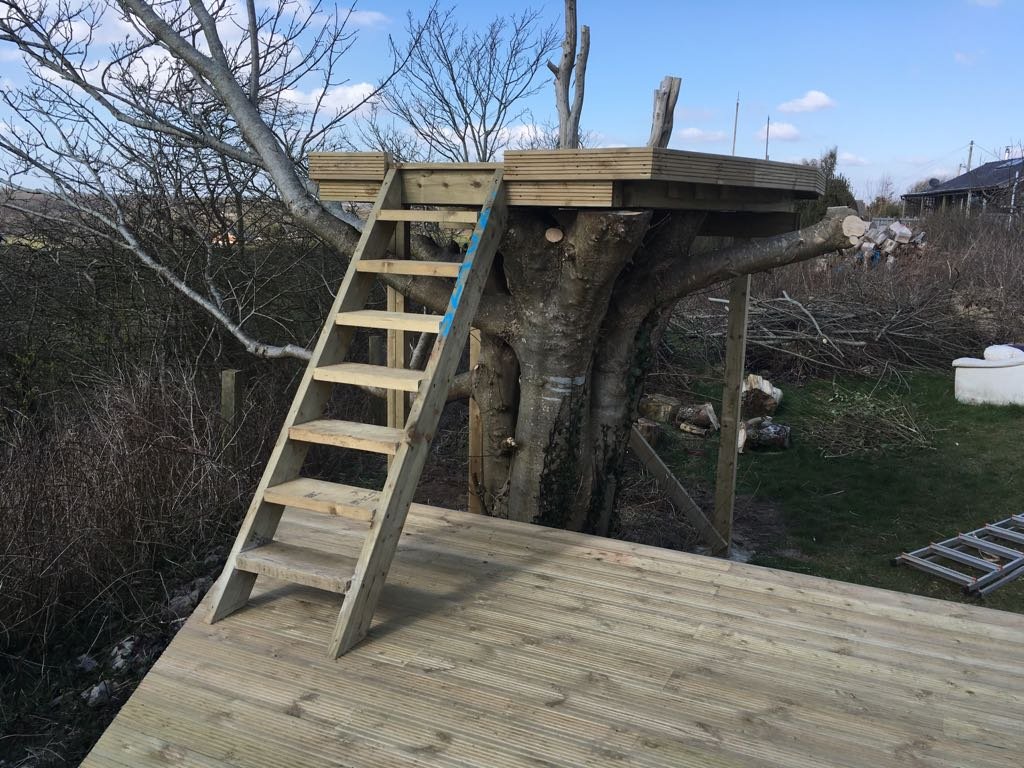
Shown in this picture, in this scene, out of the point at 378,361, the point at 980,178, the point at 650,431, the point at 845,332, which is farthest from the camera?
the point at 980,178

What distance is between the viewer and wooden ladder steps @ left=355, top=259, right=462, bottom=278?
10.7ft

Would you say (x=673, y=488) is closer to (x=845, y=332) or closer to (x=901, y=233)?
(x=845, y=332)

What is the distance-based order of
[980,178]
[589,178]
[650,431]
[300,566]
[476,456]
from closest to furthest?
[300,566], [589,178], [476,456], [650,431], [980,178]

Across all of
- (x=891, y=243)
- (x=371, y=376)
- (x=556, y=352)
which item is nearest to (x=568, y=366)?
(x=556, y=352)

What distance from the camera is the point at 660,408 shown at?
8969mm

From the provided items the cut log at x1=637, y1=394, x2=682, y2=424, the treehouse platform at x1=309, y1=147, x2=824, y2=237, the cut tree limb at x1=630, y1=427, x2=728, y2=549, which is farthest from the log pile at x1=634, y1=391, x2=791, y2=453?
the treehouse platform at x1=309, y1=147, x2=824, y2=237

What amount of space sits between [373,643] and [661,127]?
4333 mm

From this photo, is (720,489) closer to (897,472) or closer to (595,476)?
(595,476)

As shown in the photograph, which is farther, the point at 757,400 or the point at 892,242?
the point at 892,242

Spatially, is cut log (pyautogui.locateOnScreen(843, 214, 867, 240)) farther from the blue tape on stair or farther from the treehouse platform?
the blue tape on stair

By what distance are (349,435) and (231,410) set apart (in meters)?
2.95

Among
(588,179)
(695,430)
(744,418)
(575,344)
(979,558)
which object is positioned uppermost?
(588,179)

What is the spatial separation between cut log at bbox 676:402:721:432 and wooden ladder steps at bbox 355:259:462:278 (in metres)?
5.75

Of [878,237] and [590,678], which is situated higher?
[878,237]
